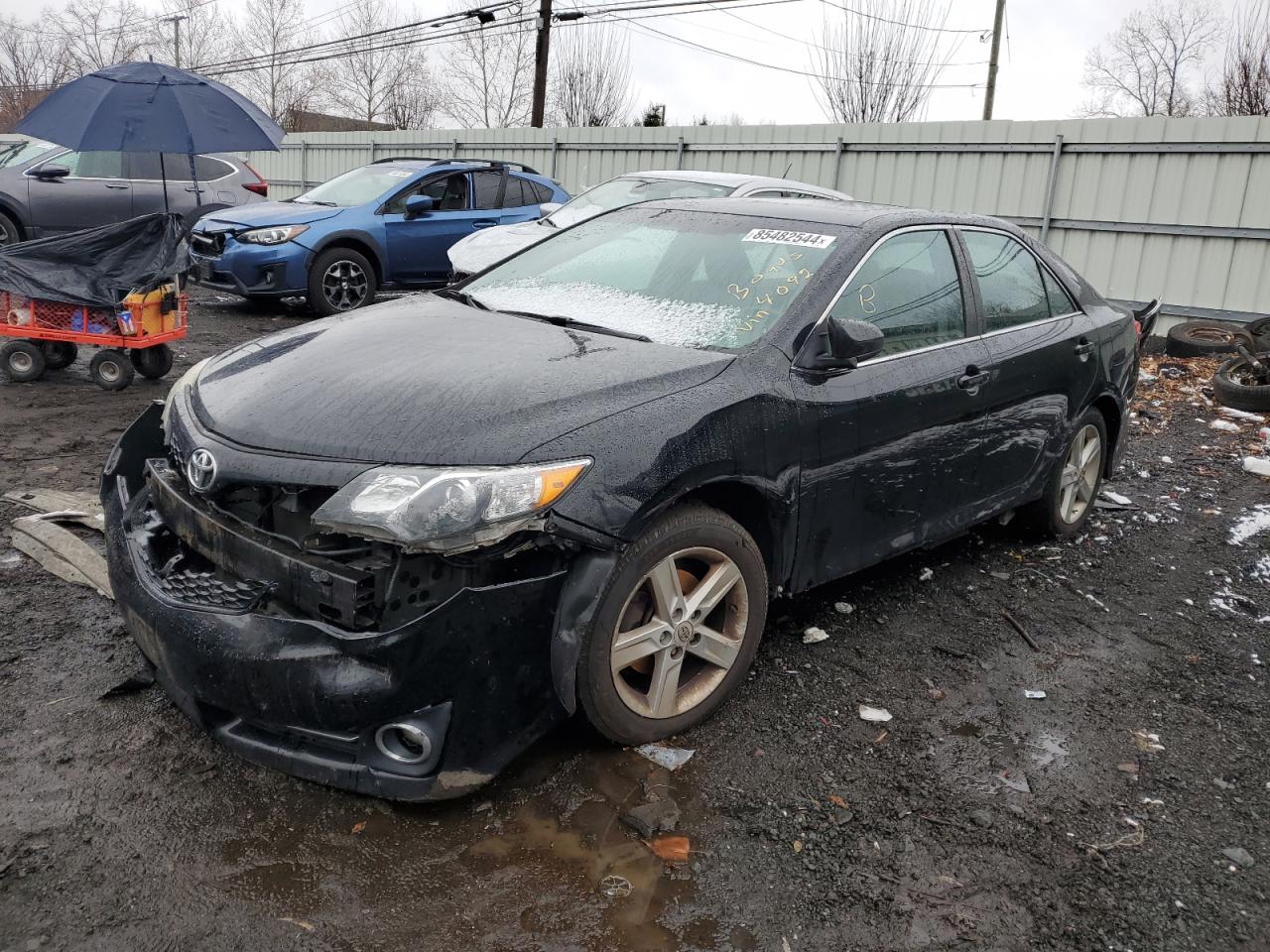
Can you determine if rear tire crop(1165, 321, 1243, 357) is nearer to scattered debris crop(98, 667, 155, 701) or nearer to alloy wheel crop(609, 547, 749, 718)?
alloy wheel crop(609, 547, 749, 718)

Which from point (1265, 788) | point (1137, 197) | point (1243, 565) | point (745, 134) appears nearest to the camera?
point (1265, 788)

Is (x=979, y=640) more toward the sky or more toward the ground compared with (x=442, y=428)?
more toward the ground

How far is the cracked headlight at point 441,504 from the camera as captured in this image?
2.48 m

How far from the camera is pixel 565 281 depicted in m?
4.03

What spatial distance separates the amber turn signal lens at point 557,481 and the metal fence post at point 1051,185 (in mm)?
10791

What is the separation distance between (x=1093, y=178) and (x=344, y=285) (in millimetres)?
8420

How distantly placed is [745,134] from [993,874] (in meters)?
13.6

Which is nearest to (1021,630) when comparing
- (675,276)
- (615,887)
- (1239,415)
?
(675,276)

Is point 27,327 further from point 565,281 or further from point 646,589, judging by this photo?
point 646,589

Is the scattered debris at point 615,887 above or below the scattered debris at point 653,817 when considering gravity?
below

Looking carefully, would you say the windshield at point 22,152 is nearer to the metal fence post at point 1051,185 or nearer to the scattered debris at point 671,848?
the metal fence post at point 1051,185

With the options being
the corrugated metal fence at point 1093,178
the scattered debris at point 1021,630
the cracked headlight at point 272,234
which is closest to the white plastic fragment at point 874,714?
the scattered debris at point 1021,630

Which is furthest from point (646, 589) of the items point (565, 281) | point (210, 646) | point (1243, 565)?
point (1243, 565)

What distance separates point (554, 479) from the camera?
8.71ft
